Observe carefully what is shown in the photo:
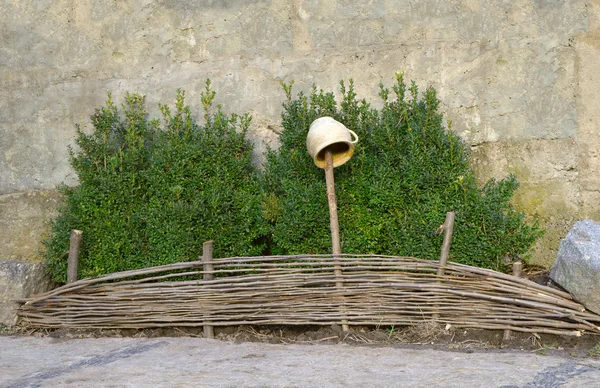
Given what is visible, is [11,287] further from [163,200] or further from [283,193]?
[283,193]

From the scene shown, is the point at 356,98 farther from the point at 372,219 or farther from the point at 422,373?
the point at 422,373

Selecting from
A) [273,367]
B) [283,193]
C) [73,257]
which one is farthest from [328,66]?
[273,367]

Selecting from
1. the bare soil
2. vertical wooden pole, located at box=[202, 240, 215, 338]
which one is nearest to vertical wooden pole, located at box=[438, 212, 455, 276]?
the bare soil

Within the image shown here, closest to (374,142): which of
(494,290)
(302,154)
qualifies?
(302,154)

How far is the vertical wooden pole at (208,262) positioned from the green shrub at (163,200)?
243 millimetres

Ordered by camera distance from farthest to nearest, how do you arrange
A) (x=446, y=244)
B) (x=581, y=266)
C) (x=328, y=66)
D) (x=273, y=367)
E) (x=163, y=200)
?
1. (x=328, y=66)
2. (x=163, y=200)
3. (x=446, y=244)
4. (x=581, y=266)
5. (x=273, y=367)

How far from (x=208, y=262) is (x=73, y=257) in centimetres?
103

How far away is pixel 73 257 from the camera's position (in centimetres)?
476

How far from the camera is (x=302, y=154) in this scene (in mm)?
4824

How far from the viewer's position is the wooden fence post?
4.73 meters

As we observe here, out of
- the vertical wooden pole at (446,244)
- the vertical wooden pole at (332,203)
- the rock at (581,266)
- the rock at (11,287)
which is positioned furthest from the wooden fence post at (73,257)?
the rock at (581,266)

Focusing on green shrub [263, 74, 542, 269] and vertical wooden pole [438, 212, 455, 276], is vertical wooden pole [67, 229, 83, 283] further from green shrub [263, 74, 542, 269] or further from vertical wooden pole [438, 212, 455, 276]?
vertical wooden pole [438, 212, 455, 276]

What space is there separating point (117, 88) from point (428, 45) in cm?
251

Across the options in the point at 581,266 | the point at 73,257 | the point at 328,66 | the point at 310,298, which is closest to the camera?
the point at 581,266
